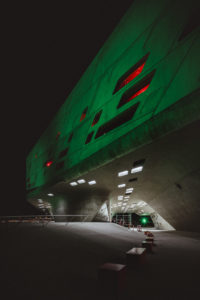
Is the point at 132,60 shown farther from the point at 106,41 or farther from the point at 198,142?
the point at 198,142

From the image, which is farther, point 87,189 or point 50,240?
point 87,189

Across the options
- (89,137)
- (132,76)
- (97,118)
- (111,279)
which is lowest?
(111,279)

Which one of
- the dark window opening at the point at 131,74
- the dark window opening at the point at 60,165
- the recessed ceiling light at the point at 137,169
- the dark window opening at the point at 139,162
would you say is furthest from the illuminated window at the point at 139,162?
the dark window opening at the point at 60,165

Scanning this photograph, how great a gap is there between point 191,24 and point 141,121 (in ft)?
20.2

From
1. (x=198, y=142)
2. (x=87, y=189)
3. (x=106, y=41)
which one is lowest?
(x=87, y=189)

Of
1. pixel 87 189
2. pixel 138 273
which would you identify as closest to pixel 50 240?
pixel 138 273

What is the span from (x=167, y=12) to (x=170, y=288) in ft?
49.5

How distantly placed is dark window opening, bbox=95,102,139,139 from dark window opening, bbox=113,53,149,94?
2.85 meters

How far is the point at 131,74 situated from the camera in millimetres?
14719

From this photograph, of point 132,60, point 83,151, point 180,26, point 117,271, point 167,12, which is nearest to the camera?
point 117,271

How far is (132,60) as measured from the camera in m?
14.7

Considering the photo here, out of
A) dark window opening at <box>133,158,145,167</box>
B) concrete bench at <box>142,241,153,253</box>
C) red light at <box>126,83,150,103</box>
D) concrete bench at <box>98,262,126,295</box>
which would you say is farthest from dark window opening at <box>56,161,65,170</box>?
concrete bench at <box>98,262,126,295</box>

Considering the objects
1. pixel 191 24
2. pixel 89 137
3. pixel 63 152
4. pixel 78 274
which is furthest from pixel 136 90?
pixel 78 274

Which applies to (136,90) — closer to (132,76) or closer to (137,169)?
(132,76)
